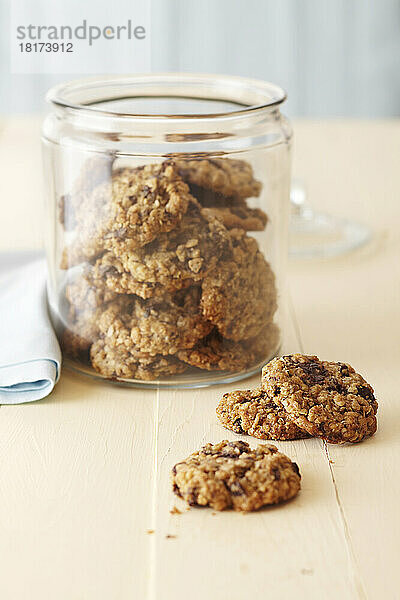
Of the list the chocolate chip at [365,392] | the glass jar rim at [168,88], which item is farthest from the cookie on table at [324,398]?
the glass jar rim at [168,88]

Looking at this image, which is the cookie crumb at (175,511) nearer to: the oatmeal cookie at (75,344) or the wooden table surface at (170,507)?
the wooden table surface at (170,507)

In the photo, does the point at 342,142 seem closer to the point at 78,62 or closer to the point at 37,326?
the point at 37,326

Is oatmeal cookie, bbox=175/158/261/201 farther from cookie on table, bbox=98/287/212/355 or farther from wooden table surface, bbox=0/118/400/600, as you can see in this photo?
wooden table surface, bbox=0/118/400/600

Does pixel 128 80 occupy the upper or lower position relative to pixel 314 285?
upper

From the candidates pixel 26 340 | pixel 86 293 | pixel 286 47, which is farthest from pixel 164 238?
pixel 286 47

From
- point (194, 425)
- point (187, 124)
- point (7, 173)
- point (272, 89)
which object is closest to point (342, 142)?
point (7, 173)
